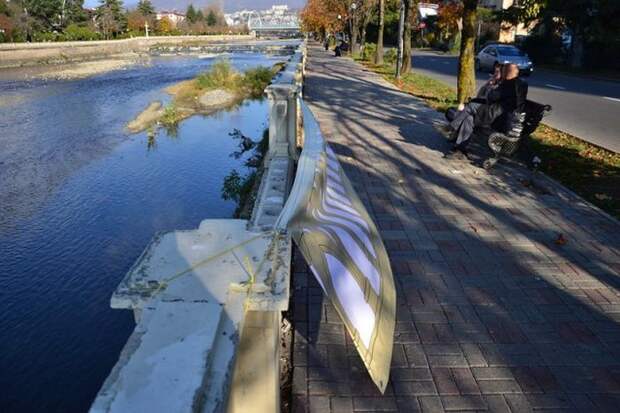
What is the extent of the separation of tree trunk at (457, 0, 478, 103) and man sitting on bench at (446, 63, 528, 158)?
4.95 meters

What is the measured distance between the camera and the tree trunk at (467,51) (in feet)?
40.4

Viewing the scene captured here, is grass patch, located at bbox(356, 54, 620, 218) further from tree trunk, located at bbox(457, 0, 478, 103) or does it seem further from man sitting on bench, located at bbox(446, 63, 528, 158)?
tree trunk, located at bbox(457, 0, 478, 103)

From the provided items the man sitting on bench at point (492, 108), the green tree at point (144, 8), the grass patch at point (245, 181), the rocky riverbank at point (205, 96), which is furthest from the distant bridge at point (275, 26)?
the man sitting on bench at point (492, 108)

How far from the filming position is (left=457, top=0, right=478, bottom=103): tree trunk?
484 inches

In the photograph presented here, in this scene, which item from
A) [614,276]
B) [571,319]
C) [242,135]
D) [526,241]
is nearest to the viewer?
[571,319]

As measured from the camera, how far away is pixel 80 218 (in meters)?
9.26

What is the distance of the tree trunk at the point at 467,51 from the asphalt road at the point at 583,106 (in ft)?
6.59

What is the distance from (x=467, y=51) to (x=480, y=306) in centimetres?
1014

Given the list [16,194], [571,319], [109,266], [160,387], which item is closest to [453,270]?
[571,319]

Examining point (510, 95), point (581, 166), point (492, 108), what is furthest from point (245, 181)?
point (581, 166)

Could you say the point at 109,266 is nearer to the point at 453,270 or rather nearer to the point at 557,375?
the point at 453,270

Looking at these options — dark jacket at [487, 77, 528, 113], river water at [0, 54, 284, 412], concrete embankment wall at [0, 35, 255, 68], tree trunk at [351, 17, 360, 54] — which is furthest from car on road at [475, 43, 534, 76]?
concrete embankment wall at [0, 35, 255, 68]

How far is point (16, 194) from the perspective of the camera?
10.9 meters

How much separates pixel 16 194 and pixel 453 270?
998 cm
